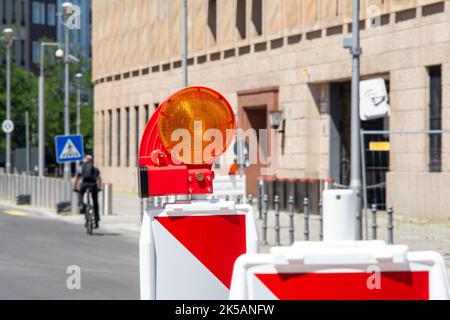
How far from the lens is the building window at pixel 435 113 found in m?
30.1

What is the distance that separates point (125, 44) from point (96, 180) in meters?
30.8

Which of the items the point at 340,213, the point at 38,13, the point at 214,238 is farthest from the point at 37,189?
the point at 38,13

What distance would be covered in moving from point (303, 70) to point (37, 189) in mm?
8917

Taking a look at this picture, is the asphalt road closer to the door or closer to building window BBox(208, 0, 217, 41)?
the door

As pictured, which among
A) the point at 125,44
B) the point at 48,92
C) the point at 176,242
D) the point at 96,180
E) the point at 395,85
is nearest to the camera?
the point at 176,242

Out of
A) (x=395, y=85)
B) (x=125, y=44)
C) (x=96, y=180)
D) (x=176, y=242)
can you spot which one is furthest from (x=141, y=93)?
(x=176, y=242)

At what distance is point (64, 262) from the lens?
17.3 metres

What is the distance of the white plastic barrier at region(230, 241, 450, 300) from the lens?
12.1 ft

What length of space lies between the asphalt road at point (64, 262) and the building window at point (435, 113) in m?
8.91

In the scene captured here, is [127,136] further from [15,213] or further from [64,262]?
[64,262]

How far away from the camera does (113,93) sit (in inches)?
2312

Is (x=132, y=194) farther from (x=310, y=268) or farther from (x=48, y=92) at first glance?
(x=310, y=268)

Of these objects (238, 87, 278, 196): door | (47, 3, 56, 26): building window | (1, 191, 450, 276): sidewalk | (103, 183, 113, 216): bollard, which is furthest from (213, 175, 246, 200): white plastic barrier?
(47, 3, 56, 26): building window
